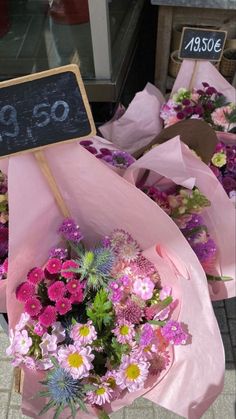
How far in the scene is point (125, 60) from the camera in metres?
2.25

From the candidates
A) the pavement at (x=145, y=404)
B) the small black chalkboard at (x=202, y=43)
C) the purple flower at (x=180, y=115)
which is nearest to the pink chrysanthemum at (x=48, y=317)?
the pavement at (x=145, y=404)

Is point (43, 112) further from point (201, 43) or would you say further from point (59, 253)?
point (201, 43)

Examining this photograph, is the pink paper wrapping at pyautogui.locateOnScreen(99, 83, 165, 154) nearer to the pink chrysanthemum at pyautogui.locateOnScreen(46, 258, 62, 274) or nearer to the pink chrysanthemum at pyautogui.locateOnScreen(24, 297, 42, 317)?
the pink chrysanthemum at pyautogui.locateOnScreen(46, 258, 62, 274)

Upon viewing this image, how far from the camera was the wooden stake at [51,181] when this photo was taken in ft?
3.02

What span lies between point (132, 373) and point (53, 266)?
0.35 metres

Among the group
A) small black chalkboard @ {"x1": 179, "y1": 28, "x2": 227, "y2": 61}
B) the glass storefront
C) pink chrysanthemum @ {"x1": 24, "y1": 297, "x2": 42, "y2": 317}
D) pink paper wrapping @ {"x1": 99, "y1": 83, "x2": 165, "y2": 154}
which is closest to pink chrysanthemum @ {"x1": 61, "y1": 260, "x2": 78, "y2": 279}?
pink chrysanthemum @ {"x1": 24, "y1": 297, "x2": 42, "y2": 317}

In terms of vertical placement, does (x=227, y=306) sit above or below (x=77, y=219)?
below

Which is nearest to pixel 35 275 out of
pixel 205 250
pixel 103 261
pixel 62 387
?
pixel 103 261

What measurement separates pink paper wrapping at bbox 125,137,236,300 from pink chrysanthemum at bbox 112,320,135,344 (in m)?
0.34

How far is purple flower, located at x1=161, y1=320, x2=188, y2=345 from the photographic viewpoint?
1.00 m

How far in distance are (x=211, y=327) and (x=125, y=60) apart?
1.73 meters

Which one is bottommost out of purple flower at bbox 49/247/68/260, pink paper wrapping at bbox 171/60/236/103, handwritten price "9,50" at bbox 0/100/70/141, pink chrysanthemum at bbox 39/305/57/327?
pink chrysanthemum at bbox 39/305/57/327

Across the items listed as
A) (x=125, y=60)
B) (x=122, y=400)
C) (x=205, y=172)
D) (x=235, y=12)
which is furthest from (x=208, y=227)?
(x=235, y=12)

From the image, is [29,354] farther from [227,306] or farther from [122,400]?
[227,306]
